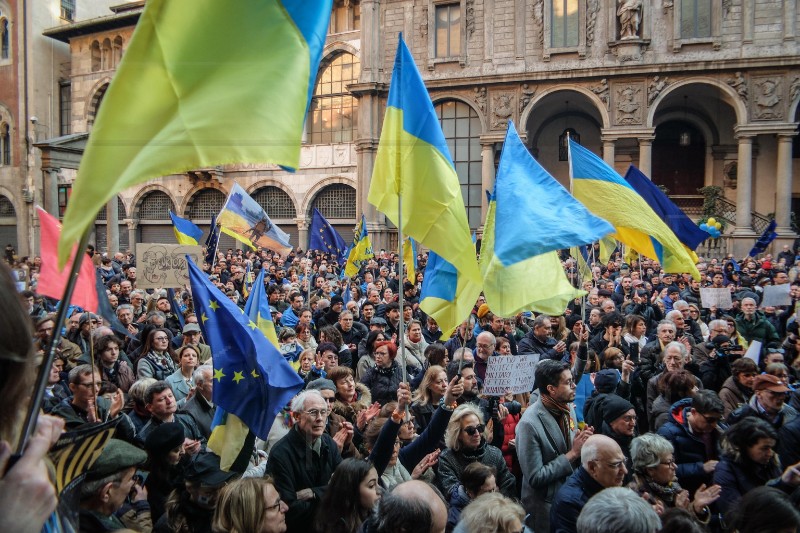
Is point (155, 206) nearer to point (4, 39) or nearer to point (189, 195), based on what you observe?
point (189, 195)

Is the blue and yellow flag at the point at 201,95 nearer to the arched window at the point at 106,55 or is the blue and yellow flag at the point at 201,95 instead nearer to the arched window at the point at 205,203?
the arched window at the point at 205,203

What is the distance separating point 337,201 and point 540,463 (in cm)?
2637

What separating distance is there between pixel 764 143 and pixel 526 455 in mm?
25416

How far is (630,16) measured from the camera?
915 inches

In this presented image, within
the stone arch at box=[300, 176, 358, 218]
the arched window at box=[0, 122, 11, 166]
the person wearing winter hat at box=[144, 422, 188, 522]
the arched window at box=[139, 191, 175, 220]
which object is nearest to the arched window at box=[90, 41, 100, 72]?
the arched window at box=[0, 122, 11, 166]

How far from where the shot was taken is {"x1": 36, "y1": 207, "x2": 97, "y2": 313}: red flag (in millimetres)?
6027

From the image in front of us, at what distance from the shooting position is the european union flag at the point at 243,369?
4.13 meters

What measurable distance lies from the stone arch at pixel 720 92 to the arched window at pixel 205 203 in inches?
807

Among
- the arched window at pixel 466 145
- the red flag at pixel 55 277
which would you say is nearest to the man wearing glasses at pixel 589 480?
the red flag at pixel 55 277

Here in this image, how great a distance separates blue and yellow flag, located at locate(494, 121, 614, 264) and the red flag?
12.3 ft

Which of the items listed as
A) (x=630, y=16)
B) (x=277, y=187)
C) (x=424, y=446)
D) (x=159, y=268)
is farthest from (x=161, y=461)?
(x=277, y=187)

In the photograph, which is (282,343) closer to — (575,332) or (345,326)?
(345,326)

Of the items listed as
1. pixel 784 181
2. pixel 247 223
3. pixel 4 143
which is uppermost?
pixel 4 143

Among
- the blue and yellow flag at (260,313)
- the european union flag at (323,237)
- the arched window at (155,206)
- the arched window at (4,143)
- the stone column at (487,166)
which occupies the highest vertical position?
the arched window at (4,143)
